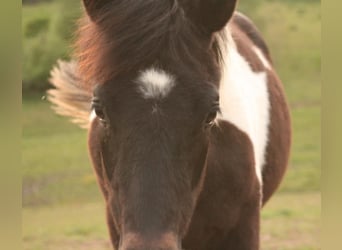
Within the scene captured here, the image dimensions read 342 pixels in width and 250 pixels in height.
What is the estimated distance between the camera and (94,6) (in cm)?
256

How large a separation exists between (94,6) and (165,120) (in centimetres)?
63

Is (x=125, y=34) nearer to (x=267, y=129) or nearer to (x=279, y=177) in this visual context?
(x=267, y=129)

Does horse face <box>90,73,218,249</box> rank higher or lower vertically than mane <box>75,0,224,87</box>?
lower

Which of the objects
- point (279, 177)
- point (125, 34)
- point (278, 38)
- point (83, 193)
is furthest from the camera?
point (278, 38)

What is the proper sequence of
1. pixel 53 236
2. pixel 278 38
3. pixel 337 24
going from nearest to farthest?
pixel 337 24, pixel 53 236, pixel 278 38

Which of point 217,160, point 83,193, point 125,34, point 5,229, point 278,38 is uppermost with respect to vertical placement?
point 125,34

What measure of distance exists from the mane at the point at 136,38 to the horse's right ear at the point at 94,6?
1.0 inches

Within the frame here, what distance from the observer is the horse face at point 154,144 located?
7.02 ft

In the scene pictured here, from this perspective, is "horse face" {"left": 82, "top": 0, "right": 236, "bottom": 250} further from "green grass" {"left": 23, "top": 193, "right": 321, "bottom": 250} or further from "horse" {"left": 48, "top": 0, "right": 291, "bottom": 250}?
"green grass" {"left": 23, "top": 193, "right": 321, "bottom": 250}

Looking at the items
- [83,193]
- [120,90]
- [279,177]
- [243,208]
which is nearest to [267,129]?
[279,177]

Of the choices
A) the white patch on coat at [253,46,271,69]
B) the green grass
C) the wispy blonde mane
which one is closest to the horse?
the white patch on coat at [253,46,271,69]

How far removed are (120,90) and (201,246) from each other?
1062 millimetres

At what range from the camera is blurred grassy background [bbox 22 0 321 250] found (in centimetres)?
790

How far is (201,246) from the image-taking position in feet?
10.0
